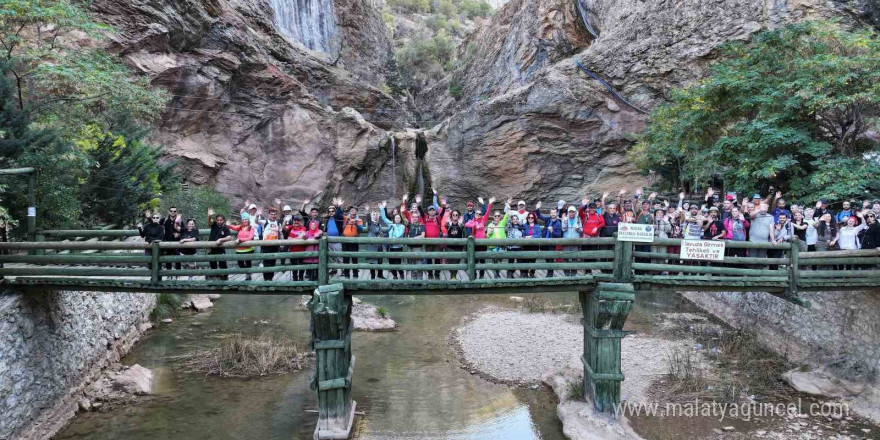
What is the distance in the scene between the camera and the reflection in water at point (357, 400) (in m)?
10.1

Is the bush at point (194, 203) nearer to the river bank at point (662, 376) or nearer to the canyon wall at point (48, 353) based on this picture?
the canyon wall at point (48, 353)

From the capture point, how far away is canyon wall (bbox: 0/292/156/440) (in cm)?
876

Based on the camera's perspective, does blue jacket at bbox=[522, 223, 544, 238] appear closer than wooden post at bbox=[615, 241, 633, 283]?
No

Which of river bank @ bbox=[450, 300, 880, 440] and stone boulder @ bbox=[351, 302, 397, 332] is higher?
stone boulder @ bbox=[351, 302, 397, 332]

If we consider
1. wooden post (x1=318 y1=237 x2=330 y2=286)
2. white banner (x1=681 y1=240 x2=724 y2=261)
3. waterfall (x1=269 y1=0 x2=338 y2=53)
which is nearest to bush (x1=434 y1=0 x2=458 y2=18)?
waterfall (x1=269 y1=0 x2=338 y2=53)

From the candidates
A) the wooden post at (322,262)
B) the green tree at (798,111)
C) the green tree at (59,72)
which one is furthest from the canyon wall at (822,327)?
the green tree at (59,72)

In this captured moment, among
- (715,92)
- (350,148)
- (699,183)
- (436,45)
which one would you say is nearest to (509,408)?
(715,92)

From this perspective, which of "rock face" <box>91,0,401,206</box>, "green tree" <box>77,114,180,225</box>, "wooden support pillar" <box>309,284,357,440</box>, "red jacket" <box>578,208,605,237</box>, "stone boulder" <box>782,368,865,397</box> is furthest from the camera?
"rock face" <box>91,0,401,206</box>

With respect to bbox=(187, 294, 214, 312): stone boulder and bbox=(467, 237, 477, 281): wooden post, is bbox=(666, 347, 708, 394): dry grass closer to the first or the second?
bbox=(467, 237, 477, 281): wooden post

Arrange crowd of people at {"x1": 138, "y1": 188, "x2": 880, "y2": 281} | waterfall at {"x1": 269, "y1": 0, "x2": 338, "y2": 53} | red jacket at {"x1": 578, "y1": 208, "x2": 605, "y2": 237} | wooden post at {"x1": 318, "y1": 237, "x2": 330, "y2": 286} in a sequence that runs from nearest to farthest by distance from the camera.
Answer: wooden post at {"x1": 318, "y1": 237, "x2": 330, "y2": 286}
crowd of people at {"x1": 138, "y1": 188, "x2": 880, "y2": 281}
red jacket at {"x1": 578, "y1": 208, "x2": 605, "y2": 237}
waterfall at {"x1": 269, "y1": 0, "x2": 338, "y2": 53}

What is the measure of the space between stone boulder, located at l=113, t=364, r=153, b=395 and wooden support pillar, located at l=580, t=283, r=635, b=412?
9.47 metres

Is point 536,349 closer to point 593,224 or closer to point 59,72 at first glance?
point 593,224

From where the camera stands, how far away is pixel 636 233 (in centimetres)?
916

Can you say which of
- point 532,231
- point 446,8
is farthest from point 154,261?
point 446,8
